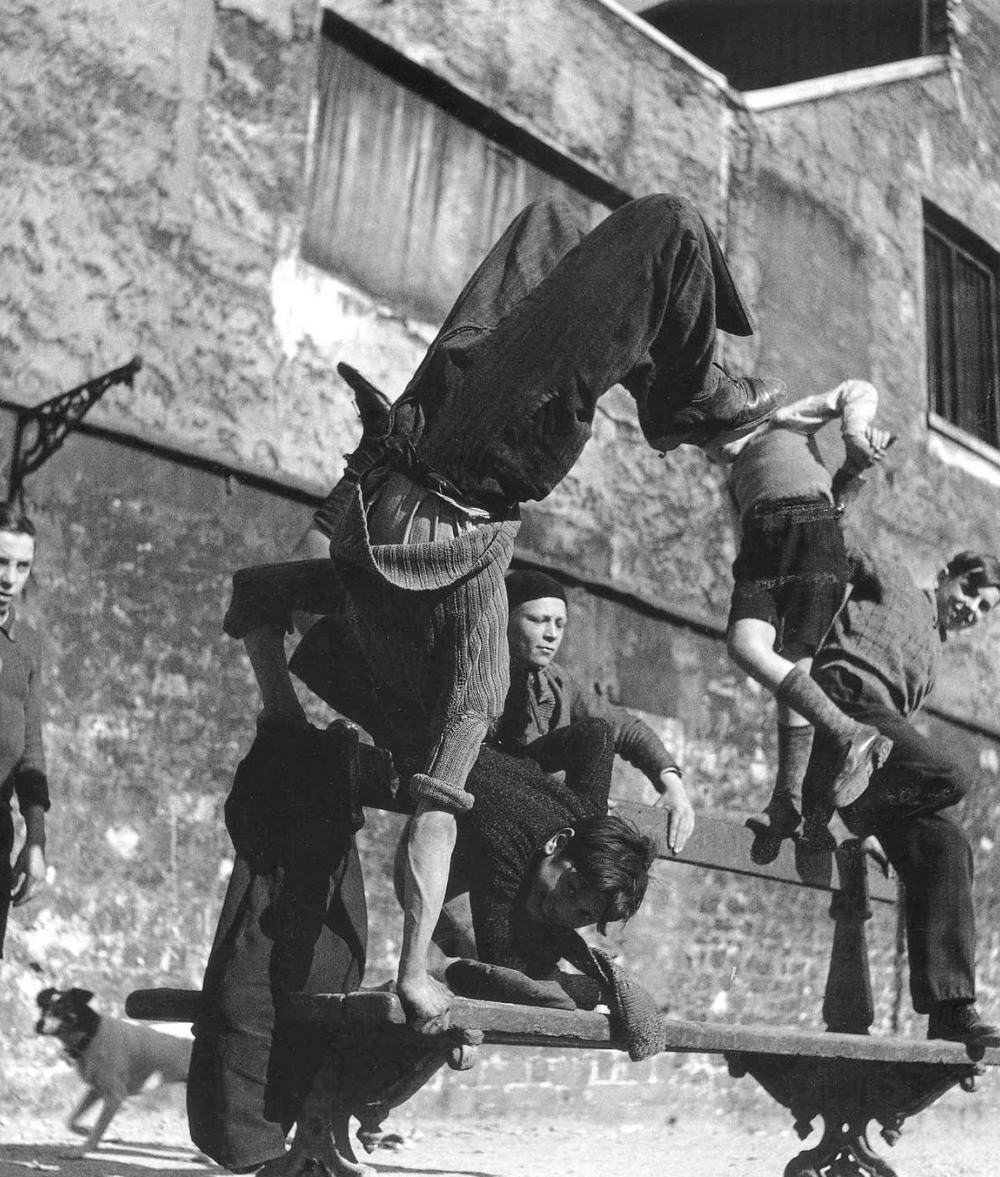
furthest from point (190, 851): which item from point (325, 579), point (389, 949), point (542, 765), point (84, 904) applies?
point (325, 579)

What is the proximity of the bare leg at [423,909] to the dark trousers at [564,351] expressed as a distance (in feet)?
2.06

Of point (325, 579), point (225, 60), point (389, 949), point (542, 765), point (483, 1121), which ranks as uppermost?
point (225, 60)

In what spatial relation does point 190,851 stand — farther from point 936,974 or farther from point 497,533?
point 497,533

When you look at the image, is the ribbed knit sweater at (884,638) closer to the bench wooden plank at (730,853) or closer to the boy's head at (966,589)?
the boy's head at (966,589)

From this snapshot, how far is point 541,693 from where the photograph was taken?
13.3 feet

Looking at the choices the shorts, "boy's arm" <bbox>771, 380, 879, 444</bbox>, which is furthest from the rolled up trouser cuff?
"boy's arm" <bbox>771, 380, 879, 444</bbox>

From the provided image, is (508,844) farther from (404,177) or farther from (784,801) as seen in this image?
(404,177)

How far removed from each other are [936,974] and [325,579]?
2.37 metres

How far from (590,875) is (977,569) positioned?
2426mm

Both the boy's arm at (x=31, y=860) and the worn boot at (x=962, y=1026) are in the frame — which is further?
the worn boot at (x=962, y=1026)

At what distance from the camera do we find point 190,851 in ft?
19.1

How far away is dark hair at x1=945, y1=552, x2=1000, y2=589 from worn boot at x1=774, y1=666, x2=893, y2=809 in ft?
3.31

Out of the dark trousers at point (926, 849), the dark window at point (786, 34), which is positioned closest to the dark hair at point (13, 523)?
the dark trousers at point (926, 849)

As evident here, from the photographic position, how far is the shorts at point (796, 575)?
4523 mm
